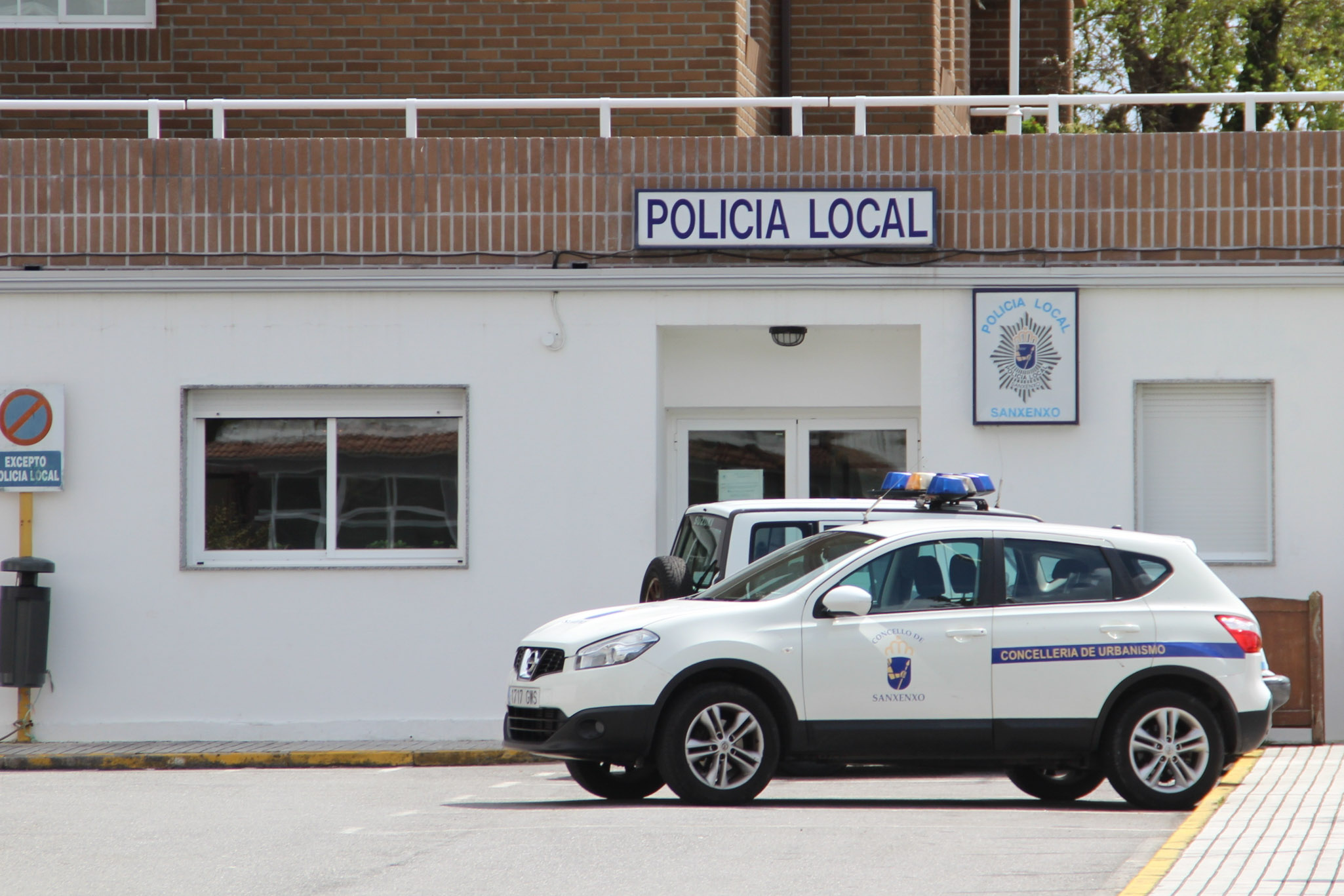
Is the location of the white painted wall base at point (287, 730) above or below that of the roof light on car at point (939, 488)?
below

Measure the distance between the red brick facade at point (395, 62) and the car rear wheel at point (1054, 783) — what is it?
707 cm

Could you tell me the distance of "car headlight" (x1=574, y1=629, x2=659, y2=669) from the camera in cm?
864

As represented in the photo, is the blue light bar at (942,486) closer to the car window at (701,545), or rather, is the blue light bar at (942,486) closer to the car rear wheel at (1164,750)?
the car window at (701,545)

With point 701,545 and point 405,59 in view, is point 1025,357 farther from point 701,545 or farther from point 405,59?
point 405,59

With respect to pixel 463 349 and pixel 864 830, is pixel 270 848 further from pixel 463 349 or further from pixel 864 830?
pixel 463 349

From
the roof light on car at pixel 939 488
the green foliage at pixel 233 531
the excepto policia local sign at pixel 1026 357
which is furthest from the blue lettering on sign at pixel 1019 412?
the green foliage at pixel 233 531

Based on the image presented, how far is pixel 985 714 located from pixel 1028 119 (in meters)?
9.97

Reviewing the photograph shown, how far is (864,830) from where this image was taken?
8.12 m

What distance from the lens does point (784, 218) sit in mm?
13070

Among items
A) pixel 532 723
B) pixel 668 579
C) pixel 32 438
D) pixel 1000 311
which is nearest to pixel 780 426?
pixel 1000 311

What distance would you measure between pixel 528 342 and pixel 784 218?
7.34 ft

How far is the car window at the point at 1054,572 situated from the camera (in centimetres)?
904

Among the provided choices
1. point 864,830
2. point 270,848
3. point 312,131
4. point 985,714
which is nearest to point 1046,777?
point 985,714

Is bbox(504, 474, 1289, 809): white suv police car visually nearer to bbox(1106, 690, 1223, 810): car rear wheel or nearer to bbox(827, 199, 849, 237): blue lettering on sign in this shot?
bbox(1106, 690, 1223, 810): car rear wheel
